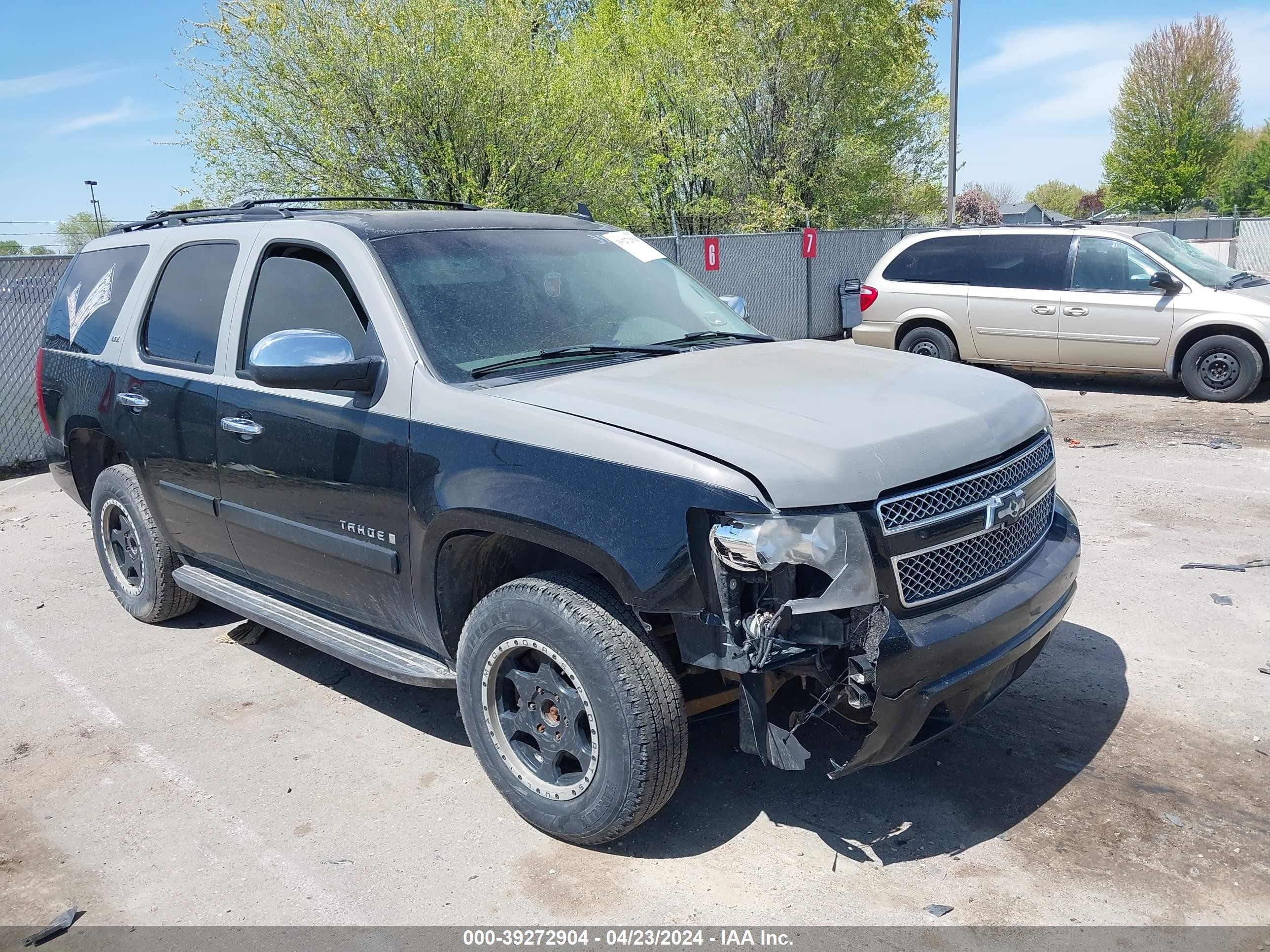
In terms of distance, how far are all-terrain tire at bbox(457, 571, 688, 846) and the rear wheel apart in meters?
9.90

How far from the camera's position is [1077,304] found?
449 inches

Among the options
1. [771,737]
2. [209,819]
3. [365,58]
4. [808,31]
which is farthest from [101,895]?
[808,31]

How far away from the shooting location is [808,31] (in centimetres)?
2230

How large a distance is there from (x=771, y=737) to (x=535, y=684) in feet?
2.61

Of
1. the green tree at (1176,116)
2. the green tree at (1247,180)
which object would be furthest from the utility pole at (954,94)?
the green tree at (1247,180)

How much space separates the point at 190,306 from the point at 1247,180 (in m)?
73.9

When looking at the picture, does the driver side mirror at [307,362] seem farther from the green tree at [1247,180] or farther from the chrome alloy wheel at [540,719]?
the green tree at [1247,180]

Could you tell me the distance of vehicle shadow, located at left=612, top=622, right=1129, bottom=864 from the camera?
330 cm

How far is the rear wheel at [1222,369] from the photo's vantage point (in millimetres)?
10555

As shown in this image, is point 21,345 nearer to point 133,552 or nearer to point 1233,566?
point 133,552

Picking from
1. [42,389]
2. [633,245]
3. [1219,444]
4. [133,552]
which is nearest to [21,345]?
[42,389]

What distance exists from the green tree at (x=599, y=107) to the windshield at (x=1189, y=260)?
743 centimetres

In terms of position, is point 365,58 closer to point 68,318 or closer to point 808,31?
point 68,318

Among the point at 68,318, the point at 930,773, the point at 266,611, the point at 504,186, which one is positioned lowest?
the point at 930,773
